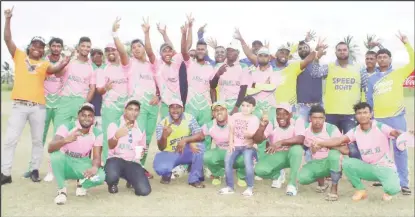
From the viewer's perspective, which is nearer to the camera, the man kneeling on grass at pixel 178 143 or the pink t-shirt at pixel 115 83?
the man kneeling on grass at pixel 178 143

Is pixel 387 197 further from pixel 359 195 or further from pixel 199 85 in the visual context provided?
pixel 199 85

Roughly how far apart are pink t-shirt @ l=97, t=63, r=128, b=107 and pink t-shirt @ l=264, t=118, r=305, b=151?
2769mm

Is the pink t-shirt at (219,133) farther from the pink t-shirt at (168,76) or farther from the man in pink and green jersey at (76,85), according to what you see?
the man in pink and green jersey at (76,85)

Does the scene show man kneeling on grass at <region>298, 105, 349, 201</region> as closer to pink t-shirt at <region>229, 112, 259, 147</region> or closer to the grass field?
the grass field

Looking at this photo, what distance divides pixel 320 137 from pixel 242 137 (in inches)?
50.4

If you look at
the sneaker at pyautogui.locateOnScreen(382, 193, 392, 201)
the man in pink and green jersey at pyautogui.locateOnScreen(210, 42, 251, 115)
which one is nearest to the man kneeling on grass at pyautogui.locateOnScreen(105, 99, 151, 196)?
the man in pink and green jersey at pyautogui.locateOnScreen(210, 42, 251, 115)

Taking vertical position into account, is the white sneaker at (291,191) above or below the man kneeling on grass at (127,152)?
below

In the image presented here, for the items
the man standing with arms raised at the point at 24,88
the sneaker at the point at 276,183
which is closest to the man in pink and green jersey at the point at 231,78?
the sneaker at the point at 276,183

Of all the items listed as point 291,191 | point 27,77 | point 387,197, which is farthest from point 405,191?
point 27,77

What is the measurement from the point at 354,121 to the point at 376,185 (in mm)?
1220

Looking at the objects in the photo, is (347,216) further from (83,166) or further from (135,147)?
(83,166)

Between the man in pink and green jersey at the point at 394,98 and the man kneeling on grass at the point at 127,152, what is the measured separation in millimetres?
4135

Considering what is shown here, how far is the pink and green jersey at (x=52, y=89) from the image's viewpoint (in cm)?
819

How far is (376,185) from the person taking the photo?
7.96m
